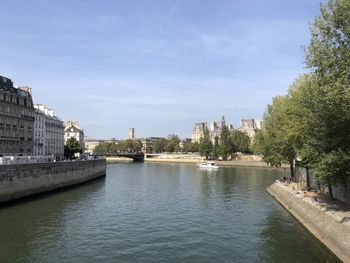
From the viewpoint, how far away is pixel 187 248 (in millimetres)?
32156

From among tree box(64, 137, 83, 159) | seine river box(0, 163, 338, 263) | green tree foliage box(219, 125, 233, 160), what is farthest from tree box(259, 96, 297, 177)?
green tree foliage box(219, 125, 233, 160)

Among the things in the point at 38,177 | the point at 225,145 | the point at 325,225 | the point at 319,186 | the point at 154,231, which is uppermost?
the point at 225,145

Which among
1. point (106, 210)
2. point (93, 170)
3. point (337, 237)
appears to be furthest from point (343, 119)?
point (93, 170)

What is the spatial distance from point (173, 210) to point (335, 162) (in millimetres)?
23112

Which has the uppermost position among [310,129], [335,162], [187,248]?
[310,129]

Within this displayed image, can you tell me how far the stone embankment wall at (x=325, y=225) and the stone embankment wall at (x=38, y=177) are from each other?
116 feet

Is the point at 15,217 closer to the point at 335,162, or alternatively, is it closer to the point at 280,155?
the point at 335,162

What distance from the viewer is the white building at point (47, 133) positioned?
11600cm

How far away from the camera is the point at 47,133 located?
125 metres

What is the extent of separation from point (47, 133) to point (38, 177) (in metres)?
65.4

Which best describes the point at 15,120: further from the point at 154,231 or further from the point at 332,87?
the point at 332,87

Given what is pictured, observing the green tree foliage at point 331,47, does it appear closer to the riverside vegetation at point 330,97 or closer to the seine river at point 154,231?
the riverside vegetation at point 330,97

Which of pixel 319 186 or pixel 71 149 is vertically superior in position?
pixel 71 149

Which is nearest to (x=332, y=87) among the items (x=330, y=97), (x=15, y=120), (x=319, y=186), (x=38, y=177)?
(x=330, y=97)
